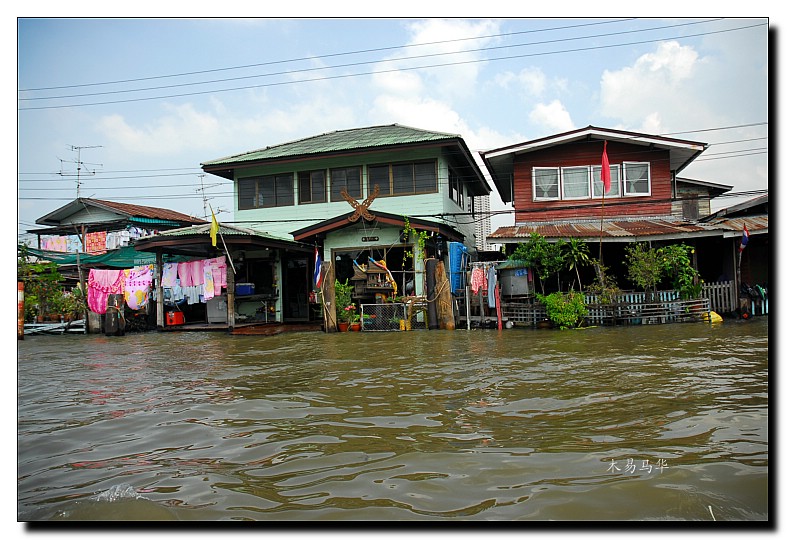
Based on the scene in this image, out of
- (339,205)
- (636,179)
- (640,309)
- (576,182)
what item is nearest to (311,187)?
(339,205)

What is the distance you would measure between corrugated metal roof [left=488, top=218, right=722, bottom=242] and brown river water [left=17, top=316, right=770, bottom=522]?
6453mm

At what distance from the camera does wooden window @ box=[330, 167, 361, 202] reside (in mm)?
18266

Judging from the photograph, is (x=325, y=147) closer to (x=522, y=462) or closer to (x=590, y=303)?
(x=590, y=303)

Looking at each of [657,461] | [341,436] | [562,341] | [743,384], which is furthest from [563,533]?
[562,341]

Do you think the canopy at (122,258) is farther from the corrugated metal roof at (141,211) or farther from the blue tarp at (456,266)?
the blue tarp at (456,266)

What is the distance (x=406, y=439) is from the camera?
4.11 metres

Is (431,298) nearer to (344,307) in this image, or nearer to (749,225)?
(344,307)

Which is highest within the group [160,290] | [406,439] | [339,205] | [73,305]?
[339,205]

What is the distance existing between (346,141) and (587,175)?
8.41 meters

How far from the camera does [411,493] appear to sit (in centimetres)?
295

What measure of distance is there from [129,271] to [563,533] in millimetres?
18300

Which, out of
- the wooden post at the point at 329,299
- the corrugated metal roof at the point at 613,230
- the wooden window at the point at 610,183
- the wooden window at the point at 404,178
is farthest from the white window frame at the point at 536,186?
the wooden post at the point at 329,299

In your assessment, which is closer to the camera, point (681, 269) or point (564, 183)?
point (681, 269)

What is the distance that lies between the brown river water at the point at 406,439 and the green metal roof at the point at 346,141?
10.1 meters
